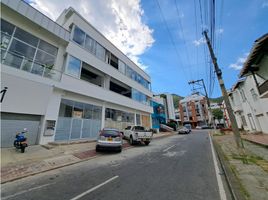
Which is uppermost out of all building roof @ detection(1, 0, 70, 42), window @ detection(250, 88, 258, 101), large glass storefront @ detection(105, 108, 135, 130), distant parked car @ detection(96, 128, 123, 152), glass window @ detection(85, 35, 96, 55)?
glass window @ detection(85, 35, 96, 55)

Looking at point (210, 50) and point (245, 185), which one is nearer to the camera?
point (245, 185)

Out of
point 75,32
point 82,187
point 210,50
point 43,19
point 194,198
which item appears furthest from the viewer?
point 75,32

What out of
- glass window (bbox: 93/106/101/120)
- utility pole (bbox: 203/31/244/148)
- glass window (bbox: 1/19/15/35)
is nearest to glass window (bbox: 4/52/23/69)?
glass window (bbox: 1/19/15/35)

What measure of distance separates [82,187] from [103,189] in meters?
0.75

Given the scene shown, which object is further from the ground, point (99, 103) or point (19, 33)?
point (19, 33)

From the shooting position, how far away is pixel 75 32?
14469 mm

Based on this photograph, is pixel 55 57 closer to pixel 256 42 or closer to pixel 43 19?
pixel 43 19

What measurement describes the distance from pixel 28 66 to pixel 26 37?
291 cm

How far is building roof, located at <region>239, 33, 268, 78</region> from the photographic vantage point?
7.01m

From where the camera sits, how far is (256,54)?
7926 mm

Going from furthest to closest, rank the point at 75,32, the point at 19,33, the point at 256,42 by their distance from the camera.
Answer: the point at 75,32, the point at 19,33, the point at 256,42

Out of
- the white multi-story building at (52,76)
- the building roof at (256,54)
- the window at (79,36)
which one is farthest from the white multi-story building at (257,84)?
the window at (79,36)

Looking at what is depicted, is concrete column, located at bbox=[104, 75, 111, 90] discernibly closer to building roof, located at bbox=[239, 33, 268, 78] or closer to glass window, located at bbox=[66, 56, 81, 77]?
glass window, located at bbox=[66, 56, 81, 77]

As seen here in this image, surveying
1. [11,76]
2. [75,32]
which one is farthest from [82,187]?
[75,32]
